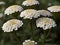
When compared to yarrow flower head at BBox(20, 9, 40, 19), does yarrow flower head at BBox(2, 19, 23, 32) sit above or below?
below

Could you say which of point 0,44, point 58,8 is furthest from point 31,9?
point 0,44

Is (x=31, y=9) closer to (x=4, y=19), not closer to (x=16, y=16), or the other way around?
(x=16, y=16)

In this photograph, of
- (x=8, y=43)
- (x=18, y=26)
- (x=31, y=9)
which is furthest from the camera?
(x=8, y=43)

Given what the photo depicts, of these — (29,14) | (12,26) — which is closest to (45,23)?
(29,14)

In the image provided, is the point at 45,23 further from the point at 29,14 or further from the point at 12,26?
the point at 12,26

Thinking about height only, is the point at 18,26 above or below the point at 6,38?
above

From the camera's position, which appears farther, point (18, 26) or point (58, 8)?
point (58, 8)

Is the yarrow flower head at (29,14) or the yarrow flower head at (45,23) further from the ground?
the yarrow flower head at (29,14)

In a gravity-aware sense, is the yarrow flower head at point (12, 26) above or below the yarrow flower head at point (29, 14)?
below

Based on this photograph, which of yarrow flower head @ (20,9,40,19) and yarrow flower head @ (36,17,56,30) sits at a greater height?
yarrow flower head @ (20,9,40,19)

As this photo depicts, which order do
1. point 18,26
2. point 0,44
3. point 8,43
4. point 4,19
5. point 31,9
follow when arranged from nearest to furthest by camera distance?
point 18,26 → point 31,9 → point 4,19 → point 0,44 → point 8,43
